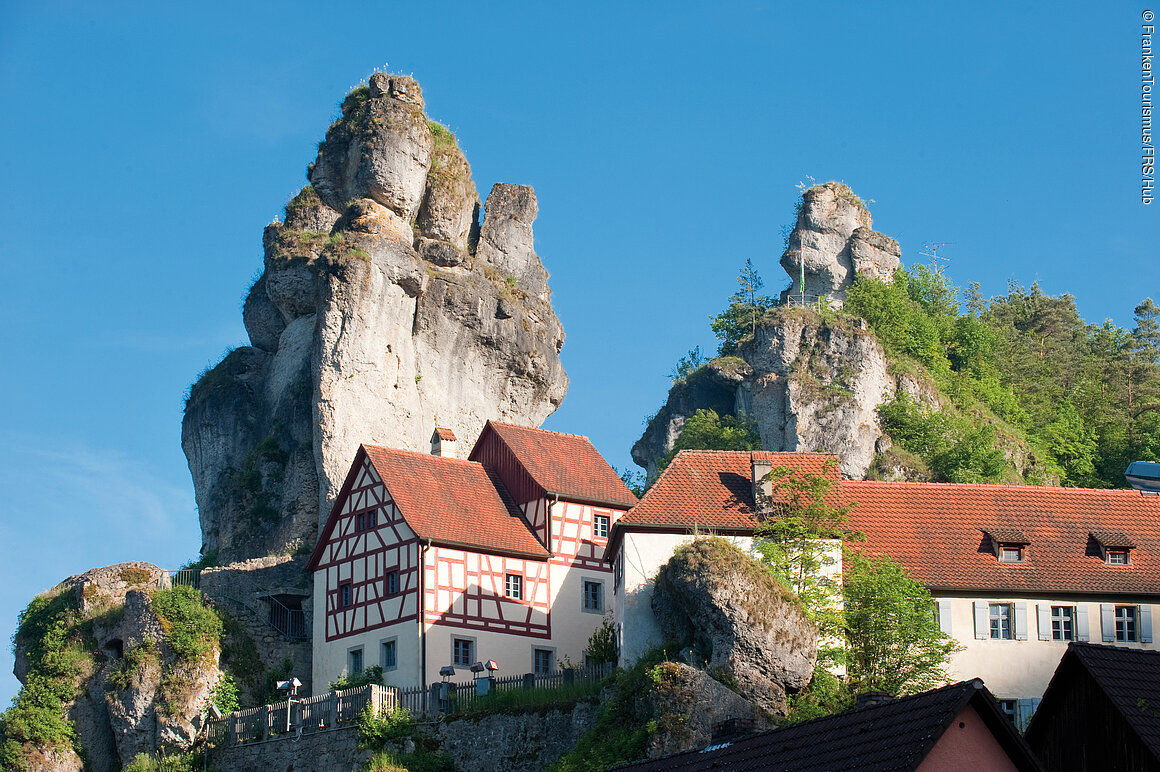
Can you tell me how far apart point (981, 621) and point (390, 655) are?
14.9 metres

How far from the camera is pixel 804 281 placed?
7462cm

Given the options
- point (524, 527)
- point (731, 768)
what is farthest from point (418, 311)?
point (731, 768)

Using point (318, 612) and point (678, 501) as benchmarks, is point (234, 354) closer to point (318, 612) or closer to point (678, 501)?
point (318, 612)

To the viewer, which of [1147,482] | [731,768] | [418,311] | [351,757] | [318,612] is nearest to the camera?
[731,768]

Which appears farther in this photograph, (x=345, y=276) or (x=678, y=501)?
(x=345, y=276)

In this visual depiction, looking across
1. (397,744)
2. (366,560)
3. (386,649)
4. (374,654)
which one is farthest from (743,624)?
(366,560)

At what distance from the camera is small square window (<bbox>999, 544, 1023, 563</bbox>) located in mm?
42156

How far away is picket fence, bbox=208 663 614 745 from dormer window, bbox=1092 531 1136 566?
11590 mm

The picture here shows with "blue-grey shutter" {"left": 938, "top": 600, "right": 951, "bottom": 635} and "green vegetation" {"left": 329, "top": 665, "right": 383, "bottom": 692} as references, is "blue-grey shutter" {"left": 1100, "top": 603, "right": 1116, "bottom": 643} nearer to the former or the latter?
"blue-grey shutter" {"left": 938, "top": 600, "right": 951, "bottom": 635}

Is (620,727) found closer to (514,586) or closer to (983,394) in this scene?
(514,586)

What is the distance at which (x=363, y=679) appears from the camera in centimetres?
4625

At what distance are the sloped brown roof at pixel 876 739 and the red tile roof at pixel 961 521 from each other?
53.3 feet

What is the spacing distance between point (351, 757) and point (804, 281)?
37799 mm

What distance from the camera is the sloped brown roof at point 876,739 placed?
2342 cm
